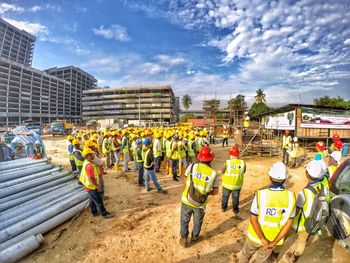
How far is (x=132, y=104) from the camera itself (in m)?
89.6

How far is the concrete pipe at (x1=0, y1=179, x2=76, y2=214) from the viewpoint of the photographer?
4.77 metres

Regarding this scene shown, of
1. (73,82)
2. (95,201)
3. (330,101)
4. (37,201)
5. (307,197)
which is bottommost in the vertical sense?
(37,201)

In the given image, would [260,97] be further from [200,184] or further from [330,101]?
[200,184]

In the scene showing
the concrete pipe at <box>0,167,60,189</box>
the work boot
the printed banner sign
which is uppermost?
the printed banner sign

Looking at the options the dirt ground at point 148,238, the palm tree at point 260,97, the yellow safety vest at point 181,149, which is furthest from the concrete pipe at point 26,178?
the palm tree at point 260,97

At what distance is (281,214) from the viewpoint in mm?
2467

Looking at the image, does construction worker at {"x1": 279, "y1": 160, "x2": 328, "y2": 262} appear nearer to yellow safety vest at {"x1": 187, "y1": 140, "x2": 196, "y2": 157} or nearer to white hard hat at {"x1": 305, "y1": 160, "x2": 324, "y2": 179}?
white hard hat at {"x1": 305, "y1": 160, "x2": 324, "y2": 179}

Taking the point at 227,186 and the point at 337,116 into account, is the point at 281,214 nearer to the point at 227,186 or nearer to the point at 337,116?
the point at 227,186

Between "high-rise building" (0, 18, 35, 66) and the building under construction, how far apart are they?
3785 cm

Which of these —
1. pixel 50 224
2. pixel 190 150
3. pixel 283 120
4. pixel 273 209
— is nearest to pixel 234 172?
pixel 273 209

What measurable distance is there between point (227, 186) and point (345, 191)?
2.31 metres

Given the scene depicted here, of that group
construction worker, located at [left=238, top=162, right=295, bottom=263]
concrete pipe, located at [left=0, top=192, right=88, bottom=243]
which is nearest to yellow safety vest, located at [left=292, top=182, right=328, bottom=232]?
construction worker, located at [left=238, top=162, right=295, bottom=263]

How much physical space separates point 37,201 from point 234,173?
205 inches

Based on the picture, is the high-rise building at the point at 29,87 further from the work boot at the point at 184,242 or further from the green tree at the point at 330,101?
the green tree at the point at 330,101
